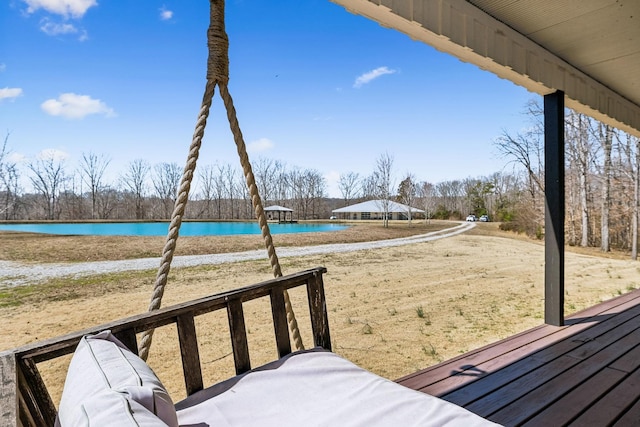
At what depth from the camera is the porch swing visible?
0.57 metres

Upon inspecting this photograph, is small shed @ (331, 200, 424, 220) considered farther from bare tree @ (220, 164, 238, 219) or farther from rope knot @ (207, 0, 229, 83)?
rope knot @ (207, 0, 229, 83)

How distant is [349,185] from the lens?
19.5 meters

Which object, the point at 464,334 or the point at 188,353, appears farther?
the point at 464,334

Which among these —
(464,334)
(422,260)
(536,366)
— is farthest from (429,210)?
(536,366)

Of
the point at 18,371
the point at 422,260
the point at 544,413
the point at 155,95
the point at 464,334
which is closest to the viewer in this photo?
the point at 18,371

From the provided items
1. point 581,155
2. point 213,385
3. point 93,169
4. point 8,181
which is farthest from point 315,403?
point 581,155

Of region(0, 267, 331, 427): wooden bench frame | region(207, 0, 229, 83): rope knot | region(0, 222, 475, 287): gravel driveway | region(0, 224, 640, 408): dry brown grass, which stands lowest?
region(0, 224, 640, 408): dry brown grass

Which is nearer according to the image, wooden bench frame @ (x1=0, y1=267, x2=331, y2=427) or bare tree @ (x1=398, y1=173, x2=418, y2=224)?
wooden bench frame @ (x1=0, y1=267, x2=331, y2=427)

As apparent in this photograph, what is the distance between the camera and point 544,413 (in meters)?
1.23

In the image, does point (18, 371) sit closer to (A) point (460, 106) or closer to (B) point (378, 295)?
(B) point (378, 295)

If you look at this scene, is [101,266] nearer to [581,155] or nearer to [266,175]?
[266,175]

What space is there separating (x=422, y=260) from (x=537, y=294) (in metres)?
3.01

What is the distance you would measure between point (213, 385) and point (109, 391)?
1.60ft

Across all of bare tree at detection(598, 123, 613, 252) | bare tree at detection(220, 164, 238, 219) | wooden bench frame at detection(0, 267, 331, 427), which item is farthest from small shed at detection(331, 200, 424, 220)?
wooden bench frame at detection(0, 267, 331, 427)
